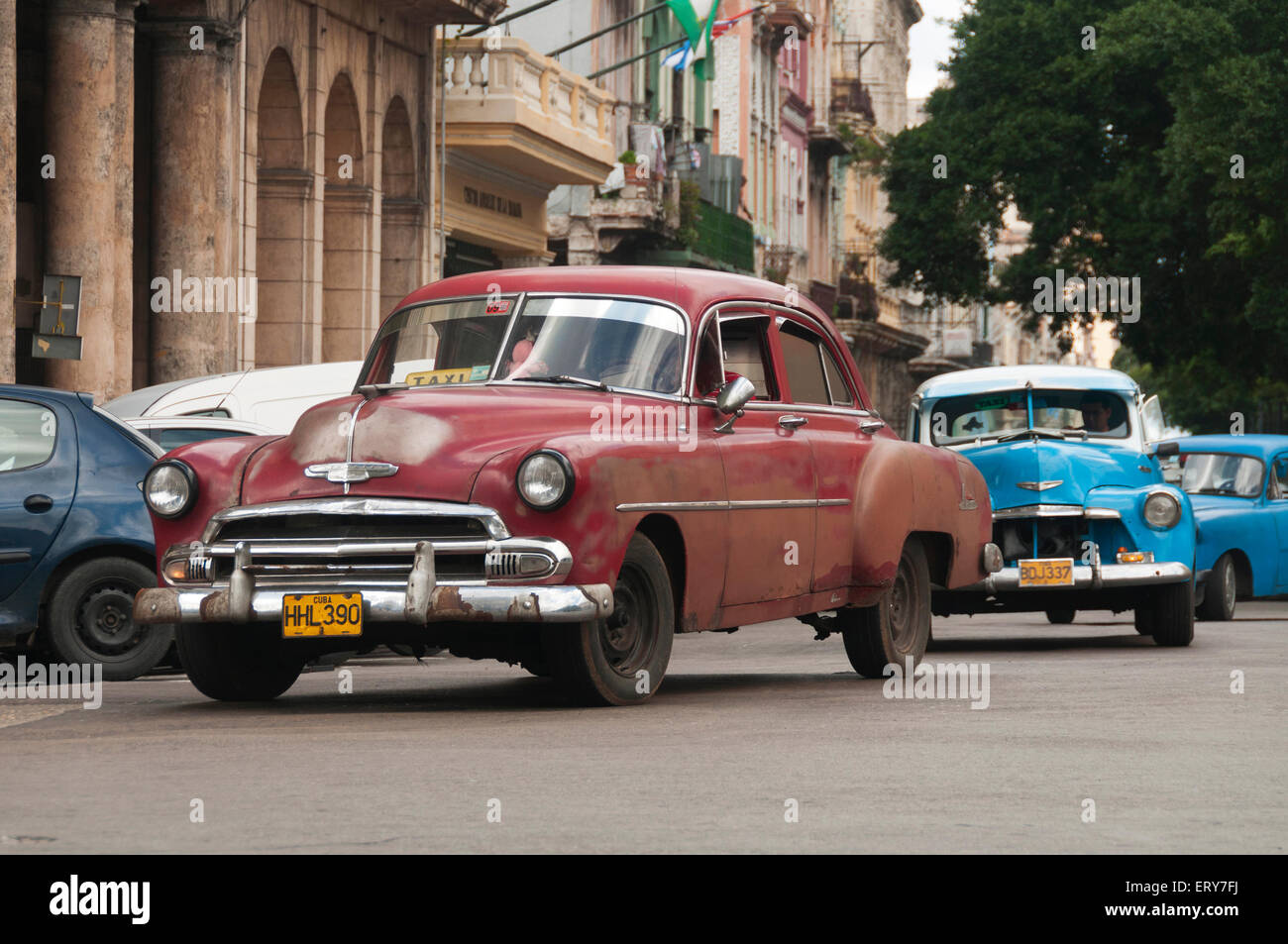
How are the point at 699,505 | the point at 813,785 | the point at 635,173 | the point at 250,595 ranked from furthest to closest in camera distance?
the point at 635,173 → the point at 699,505 → the point at 250,595 → the point at 813,785

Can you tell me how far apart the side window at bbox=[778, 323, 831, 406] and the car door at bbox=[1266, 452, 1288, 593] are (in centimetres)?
1100

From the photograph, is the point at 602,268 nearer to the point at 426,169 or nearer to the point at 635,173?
the point at 426,169

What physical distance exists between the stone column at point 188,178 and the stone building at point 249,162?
0.07 feet

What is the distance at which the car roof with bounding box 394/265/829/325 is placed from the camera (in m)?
11.2

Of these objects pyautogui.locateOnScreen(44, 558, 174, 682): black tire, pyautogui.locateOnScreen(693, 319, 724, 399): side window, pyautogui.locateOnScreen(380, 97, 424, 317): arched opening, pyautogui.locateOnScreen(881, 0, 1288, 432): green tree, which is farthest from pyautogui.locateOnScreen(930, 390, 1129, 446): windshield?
pyautogui.locateOnScreen(881, 0, 1288, 432): green tree

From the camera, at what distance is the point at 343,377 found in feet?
60.0

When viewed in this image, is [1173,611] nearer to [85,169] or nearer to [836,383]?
[836,383]

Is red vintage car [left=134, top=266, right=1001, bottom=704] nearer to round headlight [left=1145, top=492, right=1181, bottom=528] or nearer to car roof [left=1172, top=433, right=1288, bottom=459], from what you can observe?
round headlight [left=1145, top=492, right=1181, bottom=528]

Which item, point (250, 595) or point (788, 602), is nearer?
point (250, 595)

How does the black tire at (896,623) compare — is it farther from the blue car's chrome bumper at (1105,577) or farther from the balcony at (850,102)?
the balcony at (850,102)

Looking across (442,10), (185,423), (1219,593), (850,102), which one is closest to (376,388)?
(185,423)

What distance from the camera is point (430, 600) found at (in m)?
9.51
